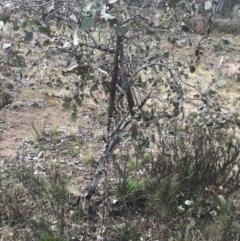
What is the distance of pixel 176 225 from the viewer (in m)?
2.84

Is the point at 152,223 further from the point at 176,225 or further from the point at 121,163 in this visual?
the point at 121,163

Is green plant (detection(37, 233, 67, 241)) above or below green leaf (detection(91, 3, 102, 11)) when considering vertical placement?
below

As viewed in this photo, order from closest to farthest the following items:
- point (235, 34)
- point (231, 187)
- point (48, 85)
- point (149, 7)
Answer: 1. point (149, 7)
2. point (231, 187)
3. point (48, 85)
4. point (235, 34)

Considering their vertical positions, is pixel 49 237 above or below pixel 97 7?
below

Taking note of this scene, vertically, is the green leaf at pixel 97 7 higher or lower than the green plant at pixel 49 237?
higher

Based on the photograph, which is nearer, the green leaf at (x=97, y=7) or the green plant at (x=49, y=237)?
the green leaf at (x=97, y=7)

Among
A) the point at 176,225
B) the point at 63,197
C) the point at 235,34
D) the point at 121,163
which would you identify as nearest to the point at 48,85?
the point at 121,163

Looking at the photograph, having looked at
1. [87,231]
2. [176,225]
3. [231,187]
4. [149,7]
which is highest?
[149,7]

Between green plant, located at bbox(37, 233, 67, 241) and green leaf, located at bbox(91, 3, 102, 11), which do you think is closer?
green leaf, located at bbox(91, 3, 102, 11)

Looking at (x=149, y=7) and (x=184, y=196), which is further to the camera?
(x=184, y=196)

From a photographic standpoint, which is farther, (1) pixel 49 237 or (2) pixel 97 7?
(1) pixel 49 237

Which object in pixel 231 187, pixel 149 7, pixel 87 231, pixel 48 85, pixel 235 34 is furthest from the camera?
pixel 235 34

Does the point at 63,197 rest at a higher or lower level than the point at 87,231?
higher

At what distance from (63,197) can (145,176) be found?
76 cm
